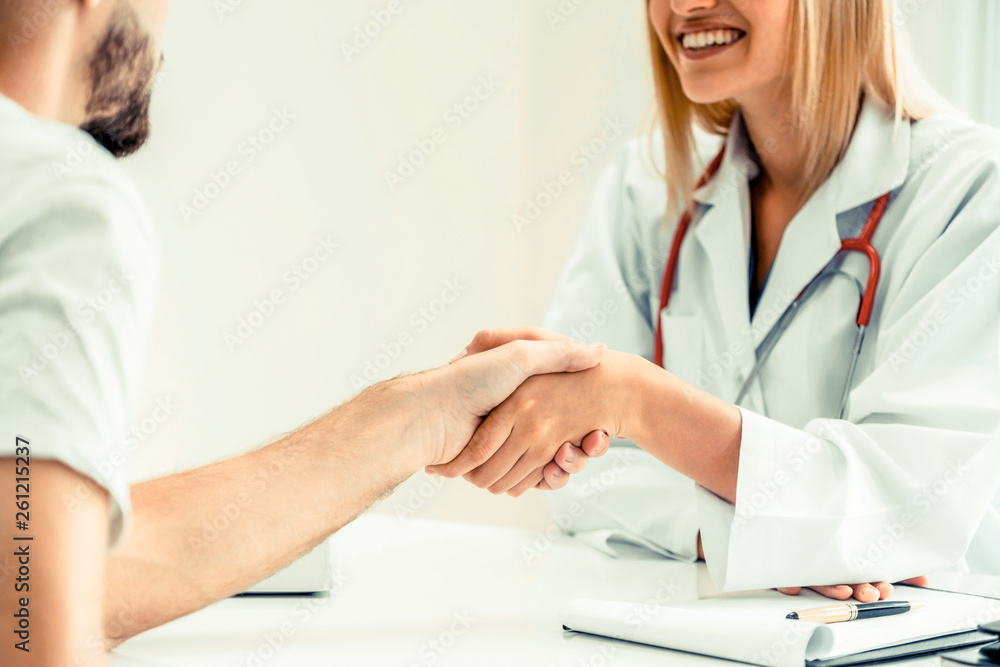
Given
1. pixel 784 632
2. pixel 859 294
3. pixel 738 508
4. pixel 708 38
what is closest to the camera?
pixel 784 632

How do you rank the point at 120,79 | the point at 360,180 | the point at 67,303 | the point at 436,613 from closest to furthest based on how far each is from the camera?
the point at 67,303 → the point at 120,79 → the point at 436,613 → the point at 360,180

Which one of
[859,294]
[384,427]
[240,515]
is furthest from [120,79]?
[859,294]

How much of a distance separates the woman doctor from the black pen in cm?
14

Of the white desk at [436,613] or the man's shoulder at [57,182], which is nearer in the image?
the man's shoulder at [57,182]

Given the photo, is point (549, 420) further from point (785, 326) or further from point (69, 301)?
point (69, 301)

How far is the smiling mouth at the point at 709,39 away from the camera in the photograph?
3.98 ft

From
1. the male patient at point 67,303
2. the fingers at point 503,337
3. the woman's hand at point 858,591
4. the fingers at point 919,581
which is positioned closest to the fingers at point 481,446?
the fingers at point 503,337

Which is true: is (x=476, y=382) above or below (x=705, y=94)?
below

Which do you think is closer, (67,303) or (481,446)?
(67,303)

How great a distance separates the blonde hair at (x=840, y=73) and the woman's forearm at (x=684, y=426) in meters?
0.43

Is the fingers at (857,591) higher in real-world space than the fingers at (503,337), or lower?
lower

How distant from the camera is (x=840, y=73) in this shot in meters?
1.18

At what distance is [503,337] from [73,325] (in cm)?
74

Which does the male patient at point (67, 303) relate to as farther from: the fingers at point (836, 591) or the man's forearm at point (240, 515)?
the fingers at point (836, 591)
